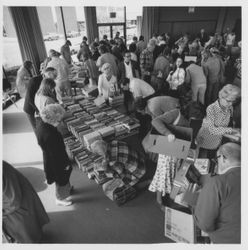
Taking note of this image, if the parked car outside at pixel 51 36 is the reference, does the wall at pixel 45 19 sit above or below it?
above

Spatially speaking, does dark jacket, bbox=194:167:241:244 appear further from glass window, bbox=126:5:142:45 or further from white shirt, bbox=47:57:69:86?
glass window, bbox=126:5:142:45

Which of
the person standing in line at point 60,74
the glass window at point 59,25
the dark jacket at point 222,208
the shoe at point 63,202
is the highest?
the glass window at point 59,25

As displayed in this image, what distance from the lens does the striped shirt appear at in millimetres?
2010

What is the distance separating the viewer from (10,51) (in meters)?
5.60

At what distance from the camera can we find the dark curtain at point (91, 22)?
7.92 m

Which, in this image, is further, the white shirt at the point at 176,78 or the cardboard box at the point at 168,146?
the white shirt at the point at 176,78

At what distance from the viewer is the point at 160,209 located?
7.19ft

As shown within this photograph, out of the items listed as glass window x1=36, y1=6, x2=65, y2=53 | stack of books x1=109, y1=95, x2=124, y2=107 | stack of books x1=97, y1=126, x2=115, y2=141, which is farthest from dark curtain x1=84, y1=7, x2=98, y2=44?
stack of books x1=97, y1=126, x2=115, y2=141

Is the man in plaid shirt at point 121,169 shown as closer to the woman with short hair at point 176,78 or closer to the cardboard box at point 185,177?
the cardboard box at point 185,177

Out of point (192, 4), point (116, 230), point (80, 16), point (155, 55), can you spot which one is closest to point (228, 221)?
point (116, 230)

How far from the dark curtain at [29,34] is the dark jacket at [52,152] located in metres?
5.20

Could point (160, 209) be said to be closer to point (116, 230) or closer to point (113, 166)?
point (116, 230)

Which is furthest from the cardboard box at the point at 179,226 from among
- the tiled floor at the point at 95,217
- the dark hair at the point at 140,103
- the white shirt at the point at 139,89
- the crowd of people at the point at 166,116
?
the white shirt at the point at 139,89
